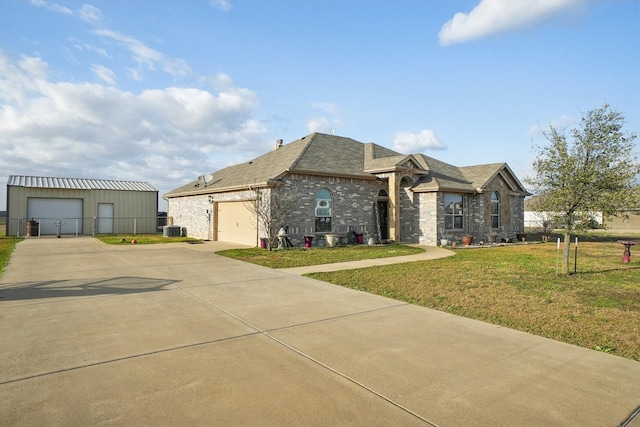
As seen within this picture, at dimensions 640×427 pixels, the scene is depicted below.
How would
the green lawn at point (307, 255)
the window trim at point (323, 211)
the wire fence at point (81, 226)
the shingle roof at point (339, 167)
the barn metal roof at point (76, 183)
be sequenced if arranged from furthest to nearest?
1. the barn metal roof at point (76, 183)
2. the wire fence at point (81, 226)
3. the shingle roof at point (339, 167)
4. the window trim at point (323, 211)
5. the green lawn at point (307, 255)

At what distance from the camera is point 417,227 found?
20.3 metres

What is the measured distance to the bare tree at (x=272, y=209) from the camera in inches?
673

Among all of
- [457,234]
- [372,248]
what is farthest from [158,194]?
[457,234]

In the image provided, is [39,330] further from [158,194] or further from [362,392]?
[158,194]

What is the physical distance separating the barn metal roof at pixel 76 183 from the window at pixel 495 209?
26590mm

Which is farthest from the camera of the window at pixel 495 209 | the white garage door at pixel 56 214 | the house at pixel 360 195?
the white garage door at pixel 56 214

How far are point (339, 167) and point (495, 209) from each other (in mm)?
10494

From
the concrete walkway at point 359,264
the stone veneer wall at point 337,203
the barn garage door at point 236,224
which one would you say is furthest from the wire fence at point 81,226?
the concrete walkway at point 359,264

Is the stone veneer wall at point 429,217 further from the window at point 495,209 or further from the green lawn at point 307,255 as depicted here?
the window at point 495,209

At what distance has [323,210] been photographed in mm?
18766

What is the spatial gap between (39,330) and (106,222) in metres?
27.5

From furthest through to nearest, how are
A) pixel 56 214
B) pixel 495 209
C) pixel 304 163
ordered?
1. pixel 56 214
2. pixel 495 209
3. pixel 304 163

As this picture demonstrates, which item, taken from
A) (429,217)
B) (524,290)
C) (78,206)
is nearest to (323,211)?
(429,217)

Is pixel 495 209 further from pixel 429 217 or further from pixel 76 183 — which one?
pixel 76 183
